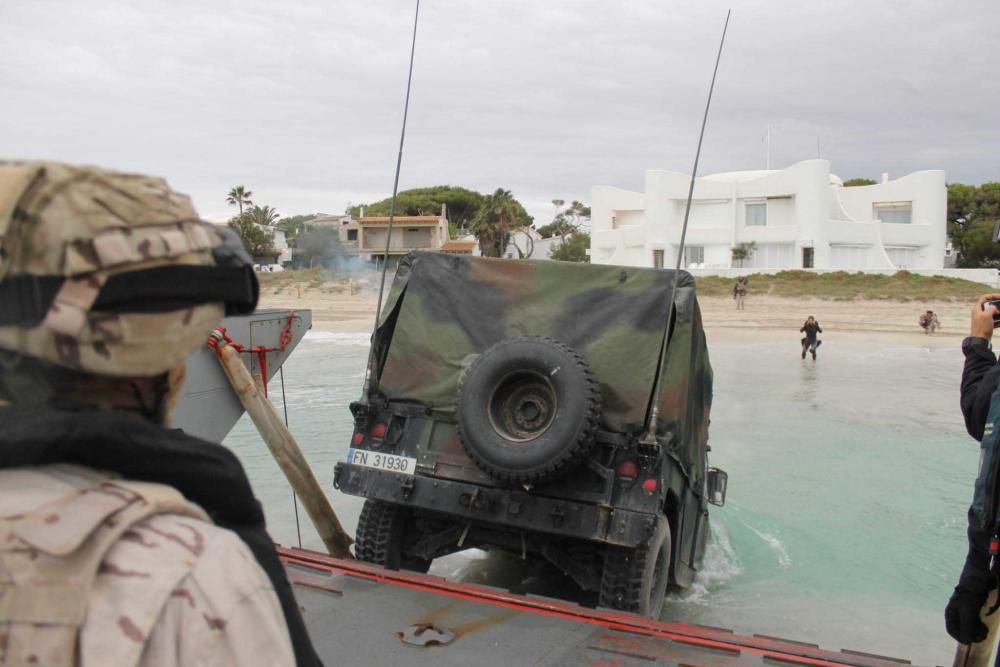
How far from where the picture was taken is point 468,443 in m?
5.19

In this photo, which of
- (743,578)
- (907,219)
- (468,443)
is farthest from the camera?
(907,219)

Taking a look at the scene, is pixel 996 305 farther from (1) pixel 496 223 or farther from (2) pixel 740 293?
(1) pixel 496 223

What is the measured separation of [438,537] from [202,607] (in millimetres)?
4832

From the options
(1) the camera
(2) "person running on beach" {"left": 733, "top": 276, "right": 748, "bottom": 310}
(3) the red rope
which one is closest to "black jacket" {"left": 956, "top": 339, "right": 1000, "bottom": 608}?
(1) the camera

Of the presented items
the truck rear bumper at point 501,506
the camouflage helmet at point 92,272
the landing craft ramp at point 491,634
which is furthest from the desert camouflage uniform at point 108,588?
the truck rear bumper at point 501,506

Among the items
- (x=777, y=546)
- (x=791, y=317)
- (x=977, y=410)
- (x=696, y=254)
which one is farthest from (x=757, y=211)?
(x=977, y=410)

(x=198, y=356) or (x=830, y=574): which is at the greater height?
(x=198, y=356)

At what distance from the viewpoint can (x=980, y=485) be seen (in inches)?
143

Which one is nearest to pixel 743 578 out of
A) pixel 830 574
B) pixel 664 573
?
pixel 830 574

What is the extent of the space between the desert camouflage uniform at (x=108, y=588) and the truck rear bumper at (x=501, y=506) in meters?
4.12

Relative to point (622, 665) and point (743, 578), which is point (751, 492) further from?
point (622, 665)

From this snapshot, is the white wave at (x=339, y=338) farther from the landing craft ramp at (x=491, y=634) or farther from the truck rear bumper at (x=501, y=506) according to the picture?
the landing craft ramp at (x=491, y=634)

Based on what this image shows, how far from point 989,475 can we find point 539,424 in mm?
2430

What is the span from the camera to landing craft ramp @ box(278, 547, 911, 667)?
12.1 ft
